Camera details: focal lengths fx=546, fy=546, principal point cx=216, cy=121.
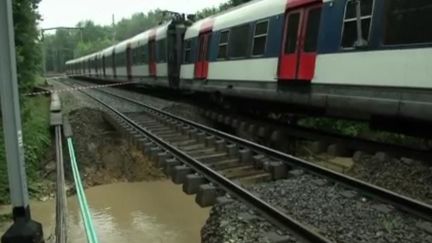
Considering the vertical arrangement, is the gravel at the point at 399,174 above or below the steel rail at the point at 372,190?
below

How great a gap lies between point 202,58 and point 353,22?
9084mm

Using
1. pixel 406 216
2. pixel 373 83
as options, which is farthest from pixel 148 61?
pixel 406 216

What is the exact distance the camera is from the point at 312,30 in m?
10.4

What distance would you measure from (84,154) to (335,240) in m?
11.9

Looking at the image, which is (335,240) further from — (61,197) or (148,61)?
(148,61)

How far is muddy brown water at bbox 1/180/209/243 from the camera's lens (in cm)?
1004

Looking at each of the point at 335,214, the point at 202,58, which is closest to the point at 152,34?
the point at 202,58

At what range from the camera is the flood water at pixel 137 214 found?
1004cm

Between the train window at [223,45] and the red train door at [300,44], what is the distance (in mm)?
3828

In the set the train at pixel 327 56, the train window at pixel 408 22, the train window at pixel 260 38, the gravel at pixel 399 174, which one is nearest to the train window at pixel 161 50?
the train at pixel 327 56

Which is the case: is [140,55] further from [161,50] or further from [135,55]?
[161,50]

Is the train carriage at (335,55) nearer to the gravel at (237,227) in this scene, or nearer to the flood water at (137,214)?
the gravel at (237,227)

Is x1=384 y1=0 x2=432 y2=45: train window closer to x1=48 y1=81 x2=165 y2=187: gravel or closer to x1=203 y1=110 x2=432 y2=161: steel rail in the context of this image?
x1=203 y1=110 x2=432 y2=161: steel rail

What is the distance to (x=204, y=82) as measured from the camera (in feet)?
56.4
